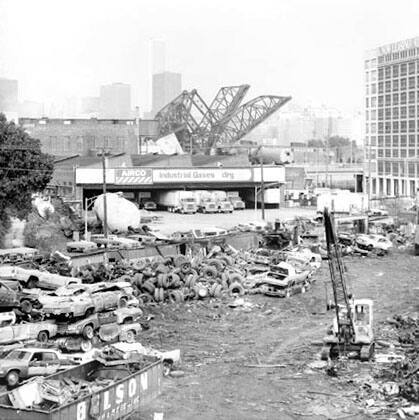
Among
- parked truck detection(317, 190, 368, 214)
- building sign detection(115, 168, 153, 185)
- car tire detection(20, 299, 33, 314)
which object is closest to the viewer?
car tire detection(20, 299, 33, 314)

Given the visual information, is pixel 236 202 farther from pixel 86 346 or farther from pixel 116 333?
pixel 86 346

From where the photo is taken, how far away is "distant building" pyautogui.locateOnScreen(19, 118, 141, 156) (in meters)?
81.2

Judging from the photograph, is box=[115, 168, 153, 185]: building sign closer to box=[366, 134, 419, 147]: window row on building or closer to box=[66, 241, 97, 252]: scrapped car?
box=[66, 241, 97, 252]: scrapped car

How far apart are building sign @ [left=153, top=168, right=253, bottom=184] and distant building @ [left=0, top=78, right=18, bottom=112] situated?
2715 inches

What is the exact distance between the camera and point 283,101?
94062mm

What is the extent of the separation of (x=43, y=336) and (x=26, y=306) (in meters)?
2.52

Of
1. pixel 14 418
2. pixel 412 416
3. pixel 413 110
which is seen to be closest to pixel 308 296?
pixel 412 416

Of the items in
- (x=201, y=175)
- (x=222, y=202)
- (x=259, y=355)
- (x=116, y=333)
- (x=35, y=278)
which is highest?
(x=201, y=175)

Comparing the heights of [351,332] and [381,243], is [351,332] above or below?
above

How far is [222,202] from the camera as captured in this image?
59750mm

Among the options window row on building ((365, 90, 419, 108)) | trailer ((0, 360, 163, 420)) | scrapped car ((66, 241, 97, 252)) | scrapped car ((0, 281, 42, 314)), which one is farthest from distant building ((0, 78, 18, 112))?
trailer ((0, 360, 163, 420))

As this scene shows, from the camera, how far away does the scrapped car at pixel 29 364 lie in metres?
→ 16.9

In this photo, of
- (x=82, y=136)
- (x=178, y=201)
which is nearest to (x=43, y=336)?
(x=178, y=201)

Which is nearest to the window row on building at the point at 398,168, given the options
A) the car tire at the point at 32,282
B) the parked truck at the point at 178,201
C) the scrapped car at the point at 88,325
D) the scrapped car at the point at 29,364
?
the parked truck at the point at 178,201
